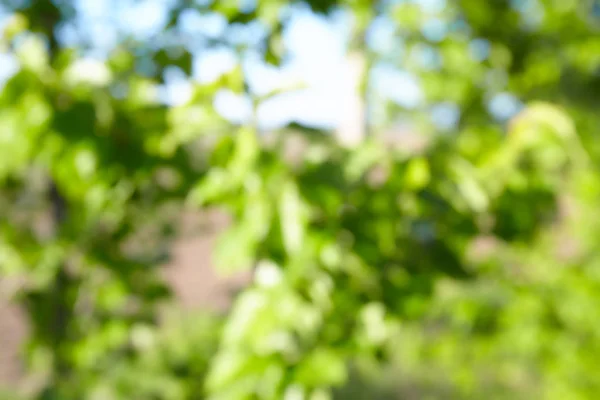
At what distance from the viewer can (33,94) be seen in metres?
0.83

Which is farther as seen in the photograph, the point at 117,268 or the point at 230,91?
the point at 117,268

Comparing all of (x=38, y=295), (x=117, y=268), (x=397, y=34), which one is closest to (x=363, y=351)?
(x=117, y=268)

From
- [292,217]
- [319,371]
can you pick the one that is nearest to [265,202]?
[292,217]

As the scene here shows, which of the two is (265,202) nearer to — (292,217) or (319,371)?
(292,217)

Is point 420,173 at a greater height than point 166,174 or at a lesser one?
lesser

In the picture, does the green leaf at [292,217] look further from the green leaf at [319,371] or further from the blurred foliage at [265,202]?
the green leaf at [319,371]

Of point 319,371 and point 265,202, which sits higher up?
point 265,202

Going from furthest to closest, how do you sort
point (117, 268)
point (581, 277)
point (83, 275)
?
point (581, 277) → point (83, 275) → point (117, 268)

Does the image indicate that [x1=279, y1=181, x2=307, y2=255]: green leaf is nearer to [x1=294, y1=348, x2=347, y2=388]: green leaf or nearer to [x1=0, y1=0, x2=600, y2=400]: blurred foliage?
[x1=0, y1=0, x2=600, y2=400]: blurred foliage

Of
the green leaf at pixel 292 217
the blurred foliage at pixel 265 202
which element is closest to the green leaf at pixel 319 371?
the blurred foliage at pixel 265 202

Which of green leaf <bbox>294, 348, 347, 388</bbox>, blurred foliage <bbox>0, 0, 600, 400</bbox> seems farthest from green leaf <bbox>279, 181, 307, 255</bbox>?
green leaf <bbox>294, 348, 347, 388</bbox>

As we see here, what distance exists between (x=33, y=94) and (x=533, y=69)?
47.0 inches

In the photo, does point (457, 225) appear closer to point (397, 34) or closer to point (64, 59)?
point (64, 59)

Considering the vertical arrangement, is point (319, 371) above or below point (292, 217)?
below
